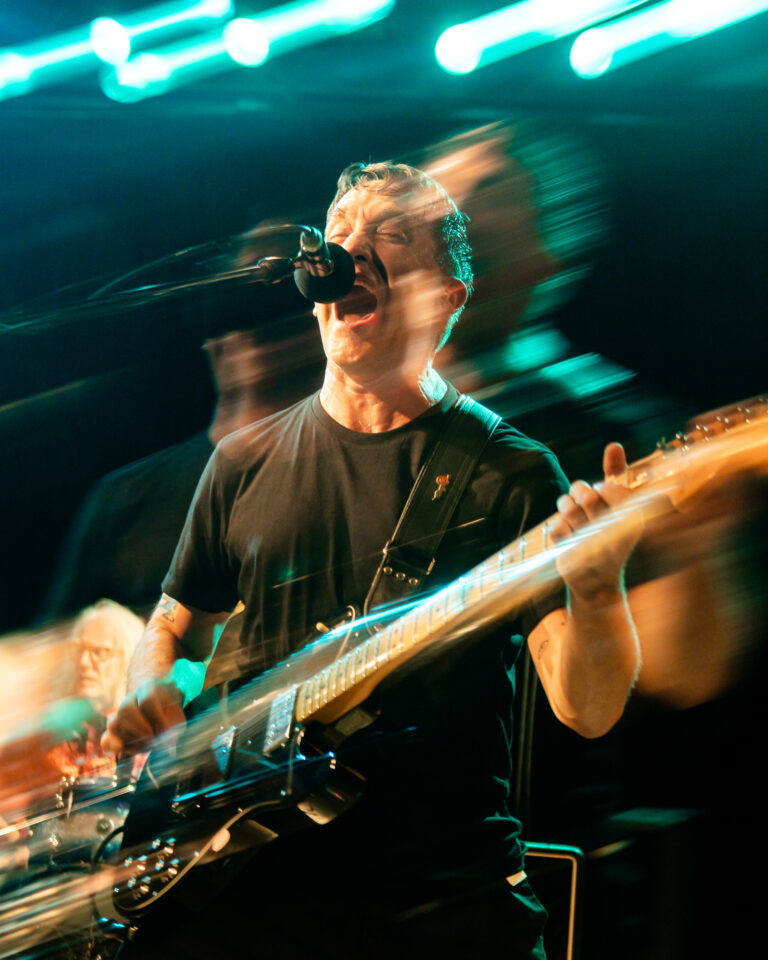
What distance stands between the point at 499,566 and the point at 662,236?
0.58 metres

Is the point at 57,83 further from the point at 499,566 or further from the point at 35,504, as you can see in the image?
the point at 499,566

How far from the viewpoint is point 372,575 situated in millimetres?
1016

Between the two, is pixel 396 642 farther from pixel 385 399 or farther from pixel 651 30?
pixel 651 30

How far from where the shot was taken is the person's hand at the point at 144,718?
103 cm

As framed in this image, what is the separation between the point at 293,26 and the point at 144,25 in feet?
1.10

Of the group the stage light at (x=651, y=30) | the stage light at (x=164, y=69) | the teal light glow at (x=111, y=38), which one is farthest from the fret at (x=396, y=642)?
the teal light glow at (x=111, y=38)

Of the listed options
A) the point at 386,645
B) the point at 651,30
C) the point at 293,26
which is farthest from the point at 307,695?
the point at 293,26

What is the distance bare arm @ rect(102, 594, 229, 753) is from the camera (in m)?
1.04

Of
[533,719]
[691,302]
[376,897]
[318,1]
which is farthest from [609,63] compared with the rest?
[376,897]

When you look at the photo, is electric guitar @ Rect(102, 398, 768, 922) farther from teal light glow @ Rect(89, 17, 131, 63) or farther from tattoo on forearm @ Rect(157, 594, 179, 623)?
teal light glow @ Rect(89, 17, 131, 63)

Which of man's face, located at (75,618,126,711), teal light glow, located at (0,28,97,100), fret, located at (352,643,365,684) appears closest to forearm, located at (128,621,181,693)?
man's face, located at (75,618,126,711)

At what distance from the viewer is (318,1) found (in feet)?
4.45

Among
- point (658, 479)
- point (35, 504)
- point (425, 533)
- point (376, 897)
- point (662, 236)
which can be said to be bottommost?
point (376, 897)

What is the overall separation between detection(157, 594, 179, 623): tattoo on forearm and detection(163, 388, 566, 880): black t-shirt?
0.02 metres
